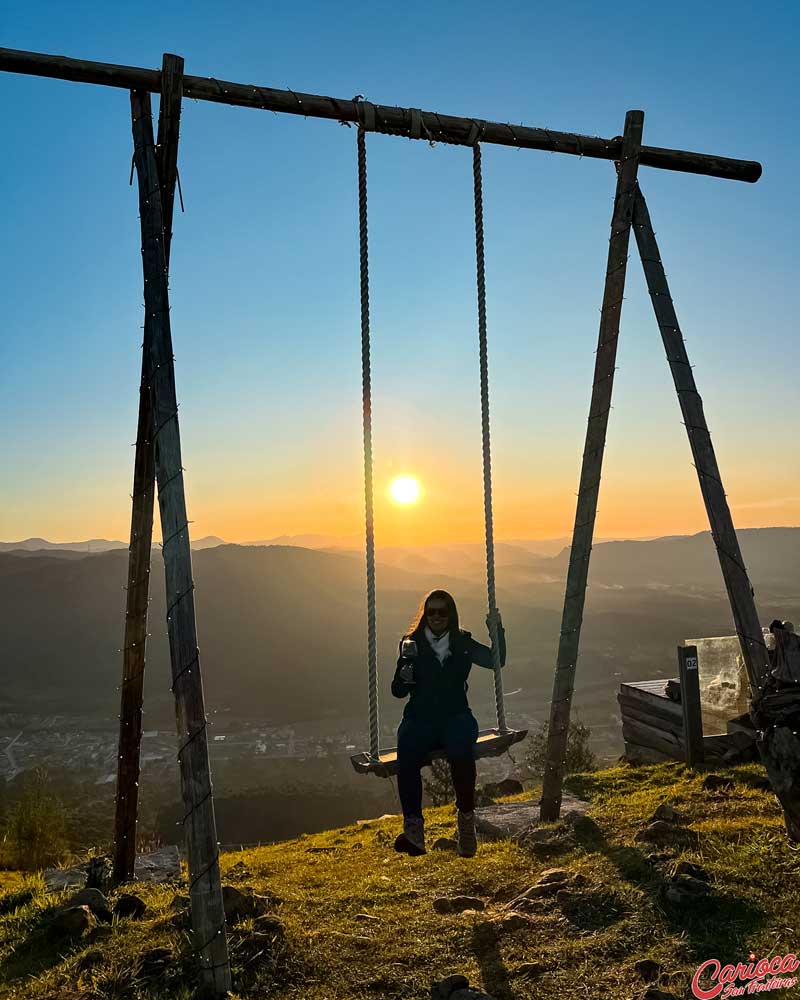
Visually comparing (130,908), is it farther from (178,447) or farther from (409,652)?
(178,447)

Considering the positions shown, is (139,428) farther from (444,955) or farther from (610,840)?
(610,840)

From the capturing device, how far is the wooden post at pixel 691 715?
9227 mm

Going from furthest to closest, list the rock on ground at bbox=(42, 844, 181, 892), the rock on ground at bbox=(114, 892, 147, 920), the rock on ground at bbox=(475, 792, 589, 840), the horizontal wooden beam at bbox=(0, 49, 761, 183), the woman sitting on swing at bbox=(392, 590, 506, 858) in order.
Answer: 1. the rock on ground at bbox=(475, 792, 589, 840)
2. the rock on ground at bbox=(42, 844, 181, 892)
3. the woman sitting on swing at bbox=(392, 590, 506, 858)
4. the rock on ground at bbox=(114, 892, 147, 920)
5. the horizontal wooden beam at bbox=(0, 49, 761, 183)

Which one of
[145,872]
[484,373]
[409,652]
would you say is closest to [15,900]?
[145,872]

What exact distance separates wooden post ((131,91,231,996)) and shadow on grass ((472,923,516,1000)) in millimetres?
1376

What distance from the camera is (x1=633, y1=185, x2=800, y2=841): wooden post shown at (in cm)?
448

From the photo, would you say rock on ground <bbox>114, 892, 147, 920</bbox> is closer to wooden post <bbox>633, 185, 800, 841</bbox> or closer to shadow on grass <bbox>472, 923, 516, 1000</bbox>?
shadow on grass <bbox>472, 923, 516, 1000</bbox>

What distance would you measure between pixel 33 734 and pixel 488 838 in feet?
300

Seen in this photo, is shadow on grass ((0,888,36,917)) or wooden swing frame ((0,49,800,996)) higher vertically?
wooden swing frame ((0,49,800,996))

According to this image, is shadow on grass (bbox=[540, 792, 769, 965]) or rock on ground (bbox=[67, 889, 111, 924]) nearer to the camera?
shadow on grass (bbox=[540, 792, 769, 965])

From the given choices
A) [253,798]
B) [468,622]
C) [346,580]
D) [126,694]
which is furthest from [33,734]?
[126,694]

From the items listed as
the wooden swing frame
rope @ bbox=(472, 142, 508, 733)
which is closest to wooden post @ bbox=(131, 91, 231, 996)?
the wooden swing frame

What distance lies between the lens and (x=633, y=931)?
4.01 metres

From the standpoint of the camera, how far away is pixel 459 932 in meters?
4.24
